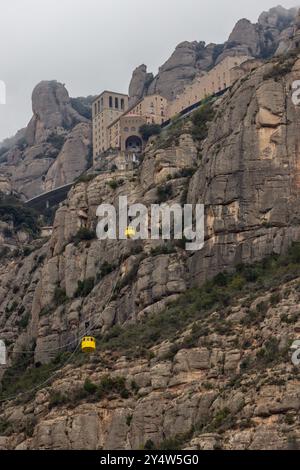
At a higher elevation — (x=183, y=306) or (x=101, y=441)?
(x=183, y=306)

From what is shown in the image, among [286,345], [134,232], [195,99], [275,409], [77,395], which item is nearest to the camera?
[275,409]

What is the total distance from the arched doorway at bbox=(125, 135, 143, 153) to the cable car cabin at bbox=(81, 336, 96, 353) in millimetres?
81839

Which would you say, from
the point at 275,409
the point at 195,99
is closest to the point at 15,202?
the point at 195,99

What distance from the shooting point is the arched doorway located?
189 meters

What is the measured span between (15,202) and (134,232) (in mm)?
72928

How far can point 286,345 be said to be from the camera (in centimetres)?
8894

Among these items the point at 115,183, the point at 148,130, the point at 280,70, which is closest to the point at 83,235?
the point at 115,183

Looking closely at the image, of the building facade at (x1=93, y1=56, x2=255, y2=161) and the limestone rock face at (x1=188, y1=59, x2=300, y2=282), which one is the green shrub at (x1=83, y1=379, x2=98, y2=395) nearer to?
the limestone rock face at (x1=188, y1=59, x2=300, y2=282)

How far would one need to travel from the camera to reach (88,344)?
106875mm

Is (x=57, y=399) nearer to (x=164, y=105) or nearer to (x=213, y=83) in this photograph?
(x=213, y=83)
